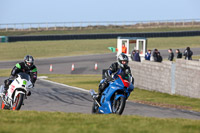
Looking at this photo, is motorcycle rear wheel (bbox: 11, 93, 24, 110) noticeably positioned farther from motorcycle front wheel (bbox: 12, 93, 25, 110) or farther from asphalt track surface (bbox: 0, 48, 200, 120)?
asphalt track surface (bbox: 0, 48, 200, 120)

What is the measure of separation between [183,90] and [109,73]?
8688mm

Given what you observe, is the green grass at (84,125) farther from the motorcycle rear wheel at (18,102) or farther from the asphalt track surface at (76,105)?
the asphalt track surface at (76,105)

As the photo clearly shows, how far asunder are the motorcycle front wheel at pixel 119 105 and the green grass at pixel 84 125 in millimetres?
852

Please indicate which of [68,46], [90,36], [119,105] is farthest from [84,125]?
[90,36]

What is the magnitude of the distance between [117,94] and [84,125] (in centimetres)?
289

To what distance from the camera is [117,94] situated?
429 inches

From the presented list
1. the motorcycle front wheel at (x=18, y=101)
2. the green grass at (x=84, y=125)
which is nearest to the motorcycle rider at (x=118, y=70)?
the green grass at (x=84, y=125)

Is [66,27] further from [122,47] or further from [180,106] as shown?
[180,106]

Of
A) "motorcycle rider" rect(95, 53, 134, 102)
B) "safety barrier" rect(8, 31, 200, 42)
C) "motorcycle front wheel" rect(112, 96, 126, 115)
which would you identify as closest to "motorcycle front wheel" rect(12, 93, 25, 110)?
"motorcycle rider" rect(95, 53, 134, 102)

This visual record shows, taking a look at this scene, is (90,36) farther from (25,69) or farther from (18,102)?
(18,102)

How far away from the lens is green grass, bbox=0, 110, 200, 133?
729 centimetres

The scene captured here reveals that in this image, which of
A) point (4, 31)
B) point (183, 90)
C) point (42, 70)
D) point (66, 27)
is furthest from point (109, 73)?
point (66, 27)

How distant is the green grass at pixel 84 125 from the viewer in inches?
287

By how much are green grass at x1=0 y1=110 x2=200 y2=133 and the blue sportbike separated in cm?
A: 96
